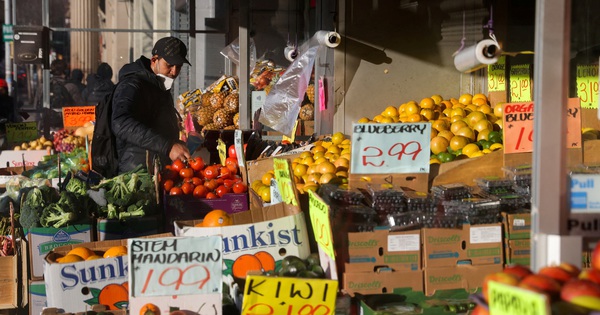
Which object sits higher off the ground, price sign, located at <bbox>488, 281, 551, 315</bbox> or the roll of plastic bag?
the roll of plastic bag

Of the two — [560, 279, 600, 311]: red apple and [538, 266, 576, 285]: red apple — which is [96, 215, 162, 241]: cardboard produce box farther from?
[560, 279, 600, 311]: red apple

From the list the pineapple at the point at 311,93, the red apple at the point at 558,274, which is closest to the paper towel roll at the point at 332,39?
the pineapple at the point at 311,93

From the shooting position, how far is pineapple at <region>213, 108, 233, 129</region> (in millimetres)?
9148

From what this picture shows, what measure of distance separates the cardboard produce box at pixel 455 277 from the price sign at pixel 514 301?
1.53m

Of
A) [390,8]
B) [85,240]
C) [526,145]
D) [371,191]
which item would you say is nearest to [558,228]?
[371,191]

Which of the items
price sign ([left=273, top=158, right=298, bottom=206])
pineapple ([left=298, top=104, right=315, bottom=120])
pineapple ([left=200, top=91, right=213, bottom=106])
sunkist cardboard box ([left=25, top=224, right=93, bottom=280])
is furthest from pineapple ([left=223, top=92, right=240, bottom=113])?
price sign ([left=273, top=158, right=298, bottom=206])

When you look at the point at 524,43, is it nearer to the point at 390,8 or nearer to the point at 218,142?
the point at 390,8

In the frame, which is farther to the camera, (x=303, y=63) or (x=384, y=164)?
(x=303, y=63)

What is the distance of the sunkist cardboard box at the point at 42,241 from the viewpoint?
4734mm

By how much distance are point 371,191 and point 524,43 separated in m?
2.92

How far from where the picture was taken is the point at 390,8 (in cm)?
674

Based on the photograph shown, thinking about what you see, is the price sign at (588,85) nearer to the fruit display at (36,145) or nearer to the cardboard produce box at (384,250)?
the cardboard produce box at (384,250)

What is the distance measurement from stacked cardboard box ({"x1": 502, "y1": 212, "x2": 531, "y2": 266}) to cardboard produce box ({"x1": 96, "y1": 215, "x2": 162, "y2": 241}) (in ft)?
7.99

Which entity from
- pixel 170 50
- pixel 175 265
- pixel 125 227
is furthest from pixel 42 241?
pixel 170 50
